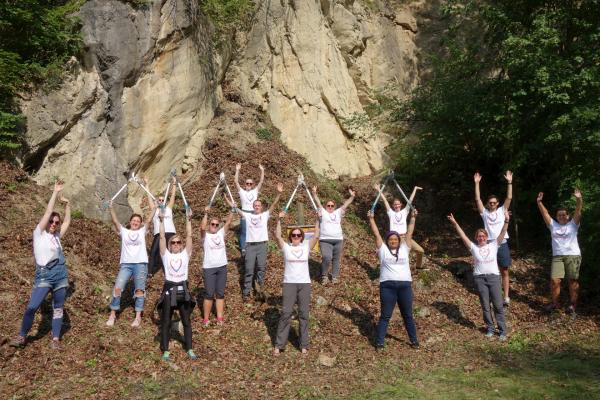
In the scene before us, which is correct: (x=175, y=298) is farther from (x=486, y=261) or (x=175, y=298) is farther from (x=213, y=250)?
(x=486, y=261)


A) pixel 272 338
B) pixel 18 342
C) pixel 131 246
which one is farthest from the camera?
pixel 272 338

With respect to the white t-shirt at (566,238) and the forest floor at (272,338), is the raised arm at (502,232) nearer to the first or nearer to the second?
the white t-shirt at (566,238)

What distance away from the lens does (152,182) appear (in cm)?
1538

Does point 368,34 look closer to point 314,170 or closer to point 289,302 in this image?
point 314,170

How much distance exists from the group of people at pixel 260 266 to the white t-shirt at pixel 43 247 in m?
0.01

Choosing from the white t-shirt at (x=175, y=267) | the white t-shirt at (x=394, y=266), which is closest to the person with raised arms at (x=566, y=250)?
the white t-shirt at (x=394, y=266)

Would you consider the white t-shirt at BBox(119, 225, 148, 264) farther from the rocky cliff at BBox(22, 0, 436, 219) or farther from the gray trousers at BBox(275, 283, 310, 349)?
the rocky cliff at BBox(22, 0, 436, 219)

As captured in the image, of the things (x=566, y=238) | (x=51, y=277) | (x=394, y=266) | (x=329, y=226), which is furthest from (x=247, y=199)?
(x=566, y=238)

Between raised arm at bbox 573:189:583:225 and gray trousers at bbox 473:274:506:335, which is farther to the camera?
raised arm at bbox 573:189:583:225

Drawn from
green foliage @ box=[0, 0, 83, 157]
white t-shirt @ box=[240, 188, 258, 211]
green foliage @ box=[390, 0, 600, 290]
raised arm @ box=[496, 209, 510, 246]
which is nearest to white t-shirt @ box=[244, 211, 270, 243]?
white t-shirt @ box=[240, 188, 258, 211]

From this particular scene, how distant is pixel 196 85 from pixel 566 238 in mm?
11531

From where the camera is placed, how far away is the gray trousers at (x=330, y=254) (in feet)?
36.0

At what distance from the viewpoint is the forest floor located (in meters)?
7.13

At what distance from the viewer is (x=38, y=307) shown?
7.76 m
